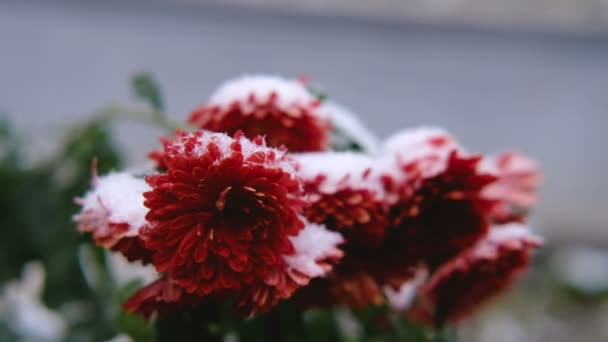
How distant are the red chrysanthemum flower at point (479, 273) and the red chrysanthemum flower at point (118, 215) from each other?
21 centimetres

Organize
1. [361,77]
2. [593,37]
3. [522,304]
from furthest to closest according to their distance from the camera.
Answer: [593,37], [361,77], [522,304]

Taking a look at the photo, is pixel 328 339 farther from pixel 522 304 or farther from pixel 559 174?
pixel 559 174

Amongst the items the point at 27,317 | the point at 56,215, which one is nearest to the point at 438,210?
the point at 56,215

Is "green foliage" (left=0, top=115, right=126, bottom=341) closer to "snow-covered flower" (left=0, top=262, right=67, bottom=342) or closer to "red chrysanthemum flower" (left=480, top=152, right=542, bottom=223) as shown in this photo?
"snow-covered flower" (left=0, top=262, right=67, bottom=342)

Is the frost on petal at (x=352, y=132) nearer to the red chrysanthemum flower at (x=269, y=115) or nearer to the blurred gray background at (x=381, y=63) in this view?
the red chrysanthemum flower at (x=269, y=115)

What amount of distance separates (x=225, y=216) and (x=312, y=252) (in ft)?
0.18

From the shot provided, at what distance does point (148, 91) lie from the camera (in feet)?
1.66

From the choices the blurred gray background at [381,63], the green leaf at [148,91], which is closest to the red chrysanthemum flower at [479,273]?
the green leaf at [148,91]

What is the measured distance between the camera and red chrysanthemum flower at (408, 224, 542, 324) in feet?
1.39

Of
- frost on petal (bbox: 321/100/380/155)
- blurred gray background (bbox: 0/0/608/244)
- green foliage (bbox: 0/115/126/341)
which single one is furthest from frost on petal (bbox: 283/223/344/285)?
blurred gray background (bbox: 0/0/608/244)

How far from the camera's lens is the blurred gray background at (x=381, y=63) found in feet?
7.36

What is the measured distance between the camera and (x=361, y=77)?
247 cm

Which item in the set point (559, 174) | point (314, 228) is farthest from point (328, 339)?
point (559, 174)

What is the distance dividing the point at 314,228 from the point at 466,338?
1.29 metres
